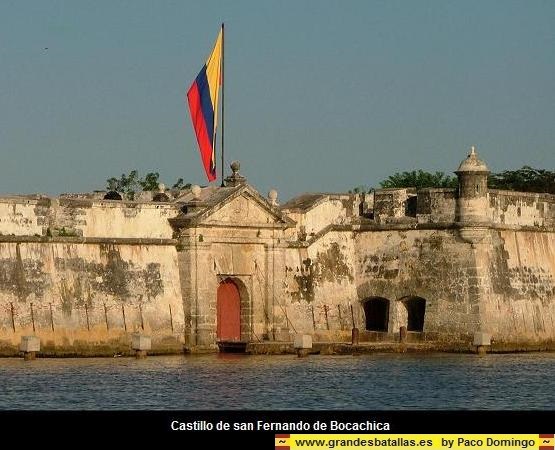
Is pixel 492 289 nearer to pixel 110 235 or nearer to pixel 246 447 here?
pixel 110 235

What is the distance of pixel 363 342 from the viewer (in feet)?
167

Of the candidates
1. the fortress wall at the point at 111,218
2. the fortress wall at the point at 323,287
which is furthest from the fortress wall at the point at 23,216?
the fortress wall at the point at 323,287

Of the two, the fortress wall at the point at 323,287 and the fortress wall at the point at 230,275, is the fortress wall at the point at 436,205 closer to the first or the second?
the fortress wall at the point at 323,287

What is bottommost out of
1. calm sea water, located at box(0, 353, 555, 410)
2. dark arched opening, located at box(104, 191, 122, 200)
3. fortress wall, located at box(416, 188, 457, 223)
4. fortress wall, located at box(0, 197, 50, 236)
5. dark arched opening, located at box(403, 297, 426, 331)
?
calm sea water, located at box(0, 353, 555, 410)

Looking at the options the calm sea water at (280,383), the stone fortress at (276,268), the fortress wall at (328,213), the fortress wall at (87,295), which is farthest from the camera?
the fortress wall at (328,213)

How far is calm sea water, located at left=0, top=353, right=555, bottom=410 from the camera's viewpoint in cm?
3288

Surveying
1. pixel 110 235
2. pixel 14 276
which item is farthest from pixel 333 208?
pixel 14 276

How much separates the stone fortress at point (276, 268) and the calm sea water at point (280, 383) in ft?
6.06

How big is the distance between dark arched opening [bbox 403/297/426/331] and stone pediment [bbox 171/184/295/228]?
5149mm

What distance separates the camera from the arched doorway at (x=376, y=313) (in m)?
53.7

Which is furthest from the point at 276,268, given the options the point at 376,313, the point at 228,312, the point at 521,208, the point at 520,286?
the point at 521,208

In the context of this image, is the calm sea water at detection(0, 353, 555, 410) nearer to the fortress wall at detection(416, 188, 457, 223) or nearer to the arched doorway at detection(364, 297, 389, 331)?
the fortress wall at detection(416, 188, 457, 223)

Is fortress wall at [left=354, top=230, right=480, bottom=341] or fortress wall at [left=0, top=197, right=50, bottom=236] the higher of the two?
fortress wall at [left=0, top=197, right=50, bottom=236]

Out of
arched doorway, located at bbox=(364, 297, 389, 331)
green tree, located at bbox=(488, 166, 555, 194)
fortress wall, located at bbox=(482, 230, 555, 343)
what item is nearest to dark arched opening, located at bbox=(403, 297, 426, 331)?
arched doorway, located at bbox=(364, 297, 389, 331)
